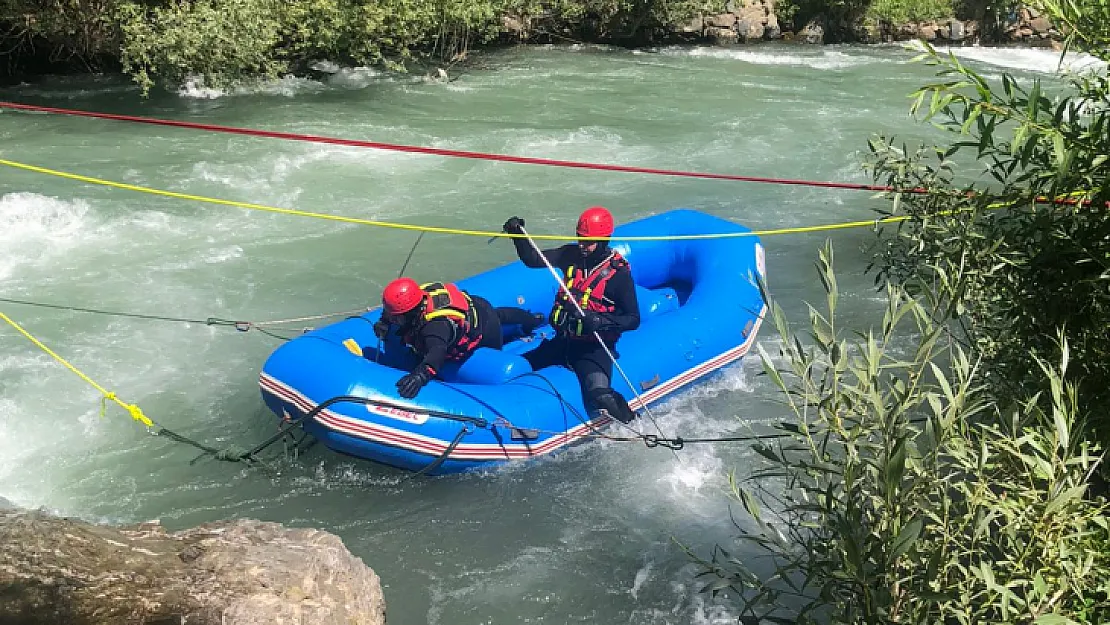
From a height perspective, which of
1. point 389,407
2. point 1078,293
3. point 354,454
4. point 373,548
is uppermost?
point 1078,293

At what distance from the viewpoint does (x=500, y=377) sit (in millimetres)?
4816

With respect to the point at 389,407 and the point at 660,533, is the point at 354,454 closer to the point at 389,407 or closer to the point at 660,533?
the point at 389,407

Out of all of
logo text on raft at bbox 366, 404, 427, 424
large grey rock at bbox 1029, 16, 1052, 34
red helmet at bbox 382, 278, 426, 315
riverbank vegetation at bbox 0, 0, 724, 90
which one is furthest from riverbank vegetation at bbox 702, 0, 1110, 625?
large grey rock at bbox 1029, 16, 1052, 34

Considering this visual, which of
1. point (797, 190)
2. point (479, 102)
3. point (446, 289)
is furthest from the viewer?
point (479, 102)

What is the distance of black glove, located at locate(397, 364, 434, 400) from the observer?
432cm

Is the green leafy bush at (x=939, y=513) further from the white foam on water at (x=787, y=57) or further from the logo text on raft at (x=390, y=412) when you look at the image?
the white foam on water at (x=787, y=57)

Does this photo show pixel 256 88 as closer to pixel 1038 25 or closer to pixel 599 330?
pixel 599 330

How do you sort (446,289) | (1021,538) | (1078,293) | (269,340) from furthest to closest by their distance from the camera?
(269,340)
(446,289)
(1078,293)
(1021,538)

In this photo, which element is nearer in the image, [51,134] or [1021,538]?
[1021,538]

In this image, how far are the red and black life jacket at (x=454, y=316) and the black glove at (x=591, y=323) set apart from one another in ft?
1.83

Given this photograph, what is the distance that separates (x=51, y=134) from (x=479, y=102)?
16.3ft

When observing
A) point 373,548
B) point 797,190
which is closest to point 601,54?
point 797,190

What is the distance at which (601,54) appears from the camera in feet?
50.5

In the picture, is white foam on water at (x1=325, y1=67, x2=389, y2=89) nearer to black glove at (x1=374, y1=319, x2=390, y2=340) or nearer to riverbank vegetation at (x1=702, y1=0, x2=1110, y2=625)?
black glove at (x1=374, y1=319, x2=390, y2=340)
